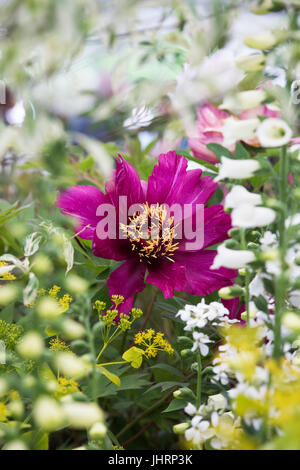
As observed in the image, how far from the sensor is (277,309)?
0.81ft

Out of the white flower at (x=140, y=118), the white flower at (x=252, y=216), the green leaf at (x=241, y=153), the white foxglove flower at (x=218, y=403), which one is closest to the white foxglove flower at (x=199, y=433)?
the white foxglove flower at (x=218, y=403)

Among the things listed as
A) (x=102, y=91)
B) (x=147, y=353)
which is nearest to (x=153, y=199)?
(x=147, y=353)

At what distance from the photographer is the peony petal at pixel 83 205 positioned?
39cm

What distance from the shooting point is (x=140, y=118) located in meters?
0.59

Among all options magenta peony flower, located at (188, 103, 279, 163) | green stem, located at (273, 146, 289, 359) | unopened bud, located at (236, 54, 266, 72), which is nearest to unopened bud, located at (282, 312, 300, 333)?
green stem, located at (273, 146, 289, 359)

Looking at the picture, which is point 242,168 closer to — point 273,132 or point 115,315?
point 273,132

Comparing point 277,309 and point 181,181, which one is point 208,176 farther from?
point 277,309

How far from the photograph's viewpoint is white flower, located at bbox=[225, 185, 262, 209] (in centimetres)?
27

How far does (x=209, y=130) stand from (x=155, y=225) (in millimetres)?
136

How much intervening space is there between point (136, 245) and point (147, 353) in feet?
0.31

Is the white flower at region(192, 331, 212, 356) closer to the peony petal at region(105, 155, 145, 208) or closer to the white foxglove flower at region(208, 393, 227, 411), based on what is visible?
the white foxglove flower at region(208, 393, 227, 411)

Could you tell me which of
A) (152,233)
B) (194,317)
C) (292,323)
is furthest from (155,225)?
(292,323)

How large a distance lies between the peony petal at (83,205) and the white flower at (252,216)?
166mm

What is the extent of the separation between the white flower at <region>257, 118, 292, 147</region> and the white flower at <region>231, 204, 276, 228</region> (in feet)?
0.12
